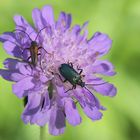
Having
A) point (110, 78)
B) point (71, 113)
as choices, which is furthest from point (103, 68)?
point (110, 78)

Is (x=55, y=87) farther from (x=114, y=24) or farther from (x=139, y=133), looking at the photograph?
(x=114, y=24)

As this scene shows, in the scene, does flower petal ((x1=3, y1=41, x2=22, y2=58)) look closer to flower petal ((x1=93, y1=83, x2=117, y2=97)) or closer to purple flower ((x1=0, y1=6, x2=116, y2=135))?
purple flower ((x1=0, y1=6, x2=116, y2=135))

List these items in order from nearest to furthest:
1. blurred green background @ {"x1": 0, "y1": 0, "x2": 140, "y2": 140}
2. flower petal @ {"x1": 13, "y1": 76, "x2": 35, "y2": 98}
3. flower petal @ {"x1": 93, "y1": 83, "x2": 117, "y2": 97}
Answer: flower petal @ {"x1": 13, "y1": 76, "x2": 35, "y2": 98} → flower petal @ {"x1": 93, "y1": 83, "x2": 117, "y2": 97} → blurred green background @ {"x1": 0, "y1": 0, "x2": 140, "y2": 140}

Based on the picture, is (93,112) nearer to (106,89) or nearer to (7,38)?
(106,89)

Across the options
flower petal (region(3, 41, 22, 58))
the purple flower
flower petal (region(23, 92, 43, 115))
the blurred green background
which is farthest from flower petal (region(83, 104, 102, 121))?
the blurred green background

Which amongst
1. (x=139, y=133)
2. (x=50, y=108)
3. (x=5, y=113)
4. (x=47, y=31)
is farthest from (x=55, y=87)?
(x=139, y=133)

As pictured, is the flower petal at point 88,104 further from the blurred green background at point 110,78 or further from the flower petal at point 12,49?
the blurred green background at point 110,78

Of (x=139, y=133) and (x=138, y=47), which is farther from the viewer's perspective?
(x=138, y=47)
